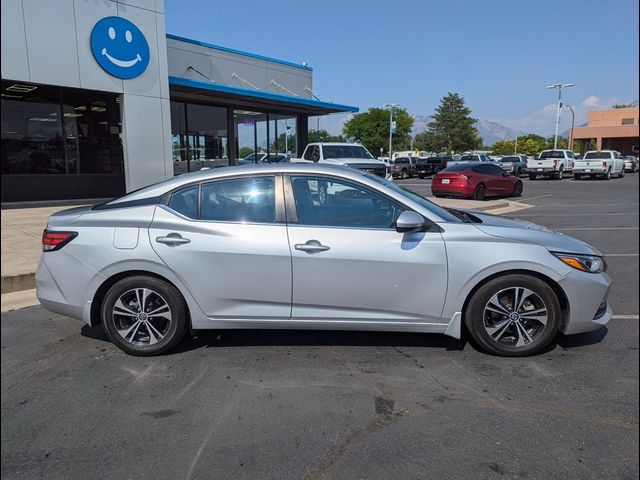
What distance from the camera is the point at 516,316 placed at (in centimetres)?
388

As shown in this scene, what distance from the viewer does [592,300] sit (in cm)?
380

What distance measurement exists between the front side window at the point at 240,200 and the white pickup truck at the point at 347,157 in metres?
12.0

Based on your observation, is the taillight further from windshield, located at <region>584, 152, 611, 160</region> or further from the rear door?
windshield, located at <region>584, 152, 611, 160</region>

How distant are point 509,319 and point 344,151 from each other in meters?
14.1

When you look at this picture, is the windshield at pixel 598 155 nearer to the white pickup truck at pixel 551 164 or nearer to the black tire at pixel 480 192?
the white pickup truck at pixel 551 164

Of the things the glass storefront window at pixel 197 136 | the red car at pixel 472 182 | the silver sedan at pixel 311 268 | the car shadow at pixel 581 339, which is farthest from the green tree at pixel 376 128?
the silver sedan at pixel 311 268

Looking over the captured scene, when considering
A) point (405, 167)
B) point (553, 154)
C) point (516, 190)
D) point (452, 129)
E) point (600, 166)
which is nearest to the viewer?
point (516, 190)

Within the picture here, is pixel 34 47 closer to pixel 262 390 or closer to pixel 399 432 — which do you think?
pixel 262 390

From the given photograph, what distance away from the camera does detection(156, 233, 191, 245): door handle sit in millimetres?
3867

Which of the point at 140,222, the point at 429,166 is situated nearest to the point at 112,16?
the point at 140,222

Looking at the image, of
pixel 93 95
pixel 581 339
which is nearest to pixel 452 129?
pixel 93 95

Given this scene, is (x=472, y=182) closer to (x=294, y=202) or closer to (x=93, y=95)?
(x=93, y=95)

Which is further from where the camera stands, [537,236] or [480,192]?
[480,192]

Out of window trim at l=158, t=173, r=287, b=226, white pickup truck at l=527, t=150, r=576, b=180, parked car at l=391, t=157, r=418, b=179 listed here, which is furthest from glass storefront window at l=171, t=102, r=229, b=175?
white pickup truck at l=527, t=150, r=576, b=180
